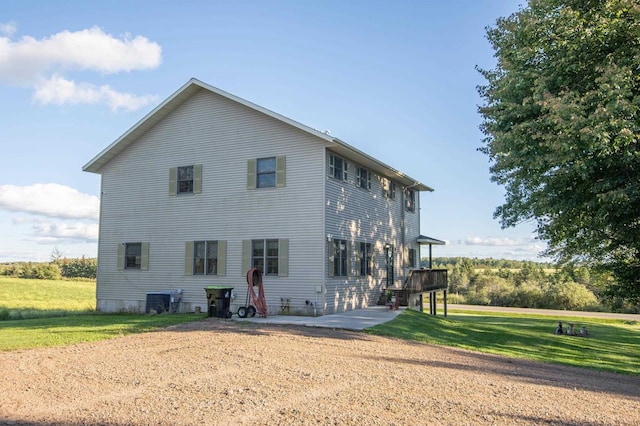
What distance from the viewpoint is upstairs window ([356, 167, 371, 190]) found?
19269mm

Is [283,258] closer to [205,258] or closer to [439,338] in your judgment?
[205,258]

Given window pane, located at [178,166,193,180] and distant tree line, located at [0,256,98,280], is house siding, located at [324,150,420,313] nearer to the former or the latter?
window pane, located at [178,166,193,180]

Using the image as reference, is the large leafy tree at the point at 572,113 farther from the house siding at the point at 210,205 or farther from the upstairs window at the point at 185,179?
the upstairs window at the point at 185,179

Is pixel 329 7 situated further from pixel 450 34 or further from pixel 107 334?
pixel 107 334

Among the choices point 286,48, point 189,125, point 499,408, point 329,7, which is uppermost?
point 329,7

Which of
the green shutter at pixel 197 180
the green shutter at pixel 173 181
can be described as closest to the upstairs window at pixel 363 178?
the green shutter at pixel 197 180

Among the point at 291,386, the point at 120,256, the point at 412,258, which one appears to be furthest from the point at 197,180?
the point at 291,386

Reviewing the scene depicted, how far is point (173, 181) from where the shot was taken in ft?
63.1

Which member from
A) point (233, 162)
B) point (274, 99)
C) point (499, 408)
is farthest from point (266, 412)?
point (274, 99)

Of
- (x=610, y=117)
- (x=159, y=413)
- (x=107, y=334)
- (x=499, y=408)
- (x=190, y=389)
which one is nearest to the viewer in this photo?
(x=159, y=413)

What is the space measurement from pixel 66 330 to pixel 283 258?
22.9 feet

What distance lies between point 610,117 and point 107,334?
12.9m

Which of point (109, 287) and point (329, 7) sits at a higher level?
point (329, 7)

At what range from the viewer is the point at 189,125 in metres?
19.2
